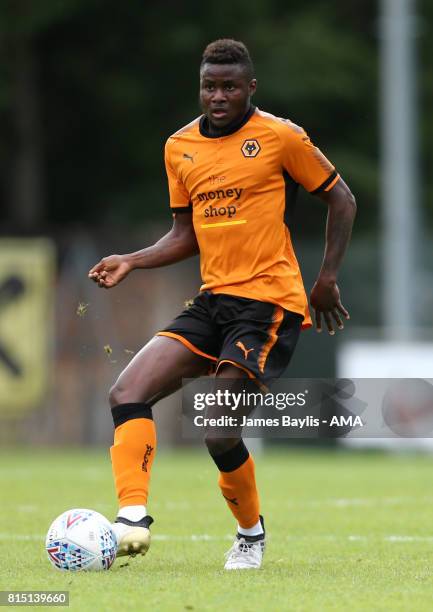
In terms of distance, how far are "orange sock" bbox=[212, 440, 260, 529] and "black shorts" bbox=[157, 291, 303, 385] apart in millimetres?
412

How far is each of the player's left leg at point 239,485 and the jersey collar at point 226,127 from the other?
117 cm

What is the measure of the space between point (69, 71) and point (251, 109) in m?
19.2

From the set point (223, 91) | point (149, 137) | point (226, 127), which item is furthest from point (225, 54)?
point (149, 137)

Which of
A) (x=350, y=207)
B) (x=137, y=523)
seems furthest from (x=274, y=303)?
(x=137, y=523)

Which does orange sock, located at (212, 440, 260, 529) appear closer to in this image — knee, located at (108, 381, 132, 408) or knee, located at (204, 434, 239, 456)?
knee, located at (204, 434, 239, 456)

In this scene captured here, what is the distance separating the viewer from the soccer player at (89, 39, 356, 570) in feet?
23.3

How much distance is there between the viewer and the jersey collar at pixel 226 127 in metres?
7.29

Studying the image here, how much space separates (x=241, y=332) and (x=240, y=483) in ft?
2.52

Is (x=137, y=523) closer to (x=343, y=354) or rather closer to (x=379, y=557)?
(x=379, y=557)

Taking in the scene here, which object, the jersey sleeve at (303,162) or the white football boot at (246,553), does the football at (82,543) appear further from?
the jersey sleeve at (303,162)

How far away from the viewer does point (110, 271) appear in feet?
24.2

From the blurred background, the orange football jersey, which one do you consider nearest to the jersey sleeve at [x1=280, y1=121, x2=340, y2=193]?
the orange football jersey

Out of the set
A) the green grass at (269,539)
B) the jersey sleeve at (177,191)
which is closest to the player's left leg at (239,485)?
the green grass at (269,539)

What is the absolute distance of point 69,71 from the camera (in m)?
26.1
